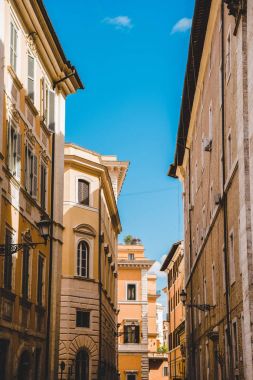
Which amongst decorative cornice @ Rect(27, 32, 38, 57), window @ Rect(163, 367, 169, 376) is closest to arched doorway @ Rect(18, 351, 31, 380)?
decorative cornice @ Rect(27, 32, 38, 57)

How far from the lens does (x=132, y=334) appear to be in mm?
69438

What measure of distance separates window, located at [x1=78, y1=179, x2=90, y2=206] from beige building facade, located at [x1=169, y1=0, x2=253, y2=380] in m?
5.69

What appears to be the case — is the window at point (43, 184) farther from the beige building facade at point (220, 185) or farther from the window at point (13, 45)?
the beige building facade at point (220, 185)

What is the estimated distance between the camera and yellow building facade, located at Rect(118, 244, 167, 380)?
68188mm

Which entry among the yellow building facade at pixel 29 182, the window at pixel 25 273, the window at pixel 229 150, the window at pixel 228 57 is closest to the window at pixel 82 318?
the yellow building facade at pixel 29 182

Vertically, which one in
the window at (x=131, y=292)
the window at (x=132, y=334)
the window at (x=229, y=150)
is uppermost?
the window at (x=131, y=292)

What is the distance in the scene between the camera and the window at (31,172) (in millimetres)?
23266

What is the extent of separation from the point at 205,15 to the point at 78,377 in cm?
1882

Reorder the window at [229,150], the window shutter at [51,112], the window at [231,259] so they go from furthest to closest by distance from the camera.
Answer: the window shutter at [51,112] → the window at [229,150] → the window at [231,259]

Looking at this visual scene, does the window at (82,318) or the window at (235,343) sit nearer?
the window at (235,343)

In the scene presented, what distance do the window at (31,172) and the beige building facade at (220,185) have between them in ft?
20.3

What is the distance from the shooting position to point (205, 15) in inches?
1118

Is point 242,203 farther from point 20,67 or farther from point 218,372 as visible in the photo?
point 218,372

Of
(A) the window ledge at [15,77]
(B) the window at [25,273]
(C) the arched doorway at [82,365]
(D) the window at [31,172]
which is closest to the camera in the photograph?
(A) the window ledge at [15,77]
